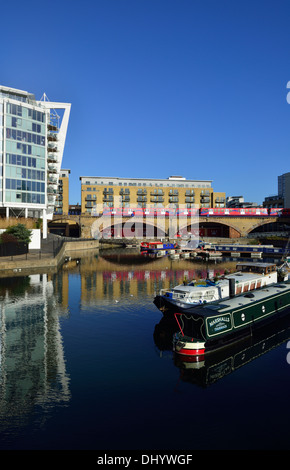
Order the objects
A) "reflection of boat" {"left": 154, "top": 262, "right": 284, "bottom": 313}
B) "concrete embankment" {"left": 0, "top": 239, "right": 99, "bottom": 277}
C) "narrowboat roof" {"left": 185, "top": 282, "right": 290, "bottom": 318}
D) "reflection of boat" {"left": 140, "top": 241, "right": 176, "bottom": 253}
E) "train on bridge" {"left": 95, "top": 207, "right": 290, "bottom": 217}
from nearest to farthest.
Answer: "narrowboat roof" {"left": 185, "top": 282, "right": 290, "bottom": 318}, "reflection of boat" {"left": 154, "top": 262, "right": 284, "bottom": 313}, "concrete embankment" {"left": 0, "top": 239, "right": 99, "bottom": 277}, "reflection of boat" {"left": 140, "top": 241, "right": 176, "bottom": 253}, "train on bridge" {"left": 95, "top": 207, "right": 290, "bottom": 217}

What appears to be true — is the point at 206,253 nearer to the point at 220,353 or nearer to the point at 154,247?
the point at 154,247

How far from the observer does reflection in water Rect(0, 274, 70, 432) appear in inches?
672

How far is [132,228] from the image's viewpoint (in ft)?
466

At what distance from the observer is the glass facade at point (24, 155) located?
73.1m

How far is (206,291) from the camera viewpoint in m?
30.8

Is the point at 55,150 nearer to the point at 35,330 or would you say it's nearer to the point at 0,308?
the point at 0,308

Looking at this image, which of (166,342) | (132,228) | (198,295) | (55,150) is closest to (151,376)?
(166,342)

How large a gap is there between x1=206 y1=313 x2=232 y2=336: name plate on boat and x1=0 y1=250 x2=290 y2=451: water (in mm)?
1761

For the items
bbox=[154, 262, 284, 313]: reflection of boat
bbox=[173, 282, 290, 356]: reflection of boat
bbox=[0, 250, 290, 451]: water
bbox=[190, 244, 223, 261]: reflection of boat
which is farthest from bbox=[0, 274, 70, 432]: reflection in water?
bbox=[190, 244, 223, 261]: reflection of boat

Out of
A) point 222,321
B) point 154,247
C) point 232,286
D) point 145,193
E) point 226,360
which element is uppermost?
point 145,193

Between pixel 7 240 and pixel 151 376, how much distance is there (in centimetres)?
4885

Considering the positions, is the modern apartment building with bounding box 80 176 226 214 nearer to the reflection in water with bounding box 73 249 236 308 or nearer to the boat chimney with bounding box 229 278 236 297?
the reflection in water with bounding box 73 249 236 308

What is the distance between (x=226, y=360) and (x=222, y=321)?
2656 millimetres

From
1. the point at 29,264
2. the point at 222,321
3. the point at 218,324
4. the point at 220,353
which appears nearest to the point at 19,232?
the point at 29,264
